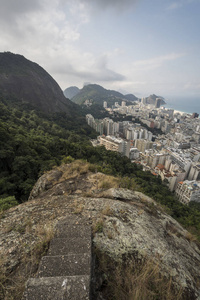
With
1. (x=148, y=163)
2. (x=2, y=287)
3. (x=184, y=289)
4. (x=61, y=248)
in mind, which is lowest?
(x=148, y=163)

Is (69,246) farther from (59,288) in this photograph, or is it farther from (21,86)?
(21,86)

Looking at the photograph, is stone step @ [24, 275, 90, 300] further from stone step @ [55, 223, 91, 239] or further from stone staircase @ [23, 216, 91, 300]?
stone step @ [55, 223, 91, 239]

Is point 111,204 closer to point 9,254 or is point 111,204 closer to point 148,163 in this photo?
point 9,254

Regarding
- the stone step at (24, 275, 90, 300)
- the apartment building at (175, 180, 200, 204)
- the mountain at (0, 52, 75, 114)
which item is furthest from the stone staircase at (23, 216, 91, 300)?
the mountain at (0, 52, 75, 114)

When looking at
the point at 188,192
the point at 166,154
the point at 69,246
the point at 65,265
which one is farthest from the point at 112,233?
the point at 166,154

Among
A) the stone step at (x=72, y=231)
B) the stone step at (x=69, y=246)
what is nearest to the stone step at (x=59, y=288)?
the stone step at (x=69, y=246)

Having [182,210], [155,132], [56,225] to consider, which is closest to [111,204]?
[56,225]
